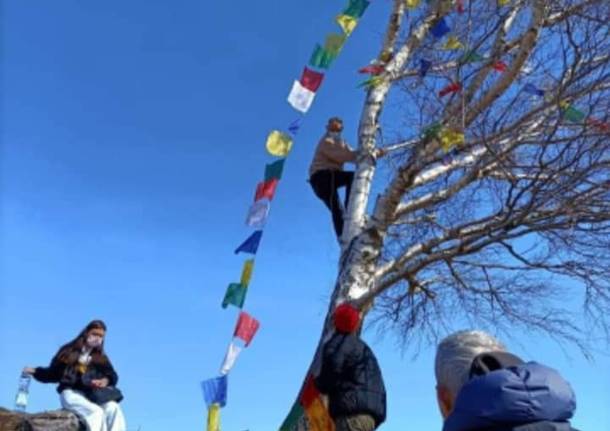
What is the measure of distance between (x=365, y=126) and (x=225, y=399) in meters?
2.73

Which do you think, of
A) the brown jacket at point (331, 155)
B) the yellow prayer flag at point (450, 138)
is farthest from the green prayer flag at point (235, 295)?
the yellow prayer flag at point (450, 138)

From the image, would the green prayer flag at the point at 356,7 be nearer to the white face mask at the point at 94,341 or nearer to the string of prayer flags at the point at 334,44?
the string of prayer flags at the point at 334,44

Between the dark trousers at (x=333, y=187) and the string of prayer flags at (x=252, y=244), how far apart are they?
2.44ft

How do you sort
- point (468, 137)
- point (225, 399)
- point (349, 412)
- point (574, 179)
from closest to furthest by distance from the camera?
point (349, 412), point (574, 179), point (225, 399), point (468, 137)

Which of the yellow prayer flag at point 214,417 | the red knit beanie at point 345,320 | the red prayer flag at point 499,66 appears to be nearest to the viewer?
the red knit beanie at point 345,320

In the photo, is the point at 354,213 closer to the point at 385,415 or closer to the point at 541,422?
the point at 385,415

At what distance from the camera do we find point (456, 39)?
5.54 metres

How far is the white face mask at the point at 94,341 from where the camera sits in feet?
16.5

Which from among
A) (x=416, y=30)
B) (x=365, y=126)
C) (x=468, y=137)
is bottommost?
(x=468, y=137)

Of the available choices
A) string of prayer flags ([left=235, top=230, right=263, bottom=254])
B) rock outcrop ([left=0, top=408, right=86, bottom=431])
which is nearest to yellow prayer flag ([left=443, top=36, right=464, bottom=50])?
string of prayer flags ([left=235, top=230, right=263, bottom=254])

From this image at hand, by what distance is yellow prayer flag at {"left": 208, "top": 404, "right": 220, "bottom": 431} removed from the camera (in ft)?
16.0

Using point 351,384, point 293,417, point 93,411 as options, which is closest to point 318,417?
point 293,417

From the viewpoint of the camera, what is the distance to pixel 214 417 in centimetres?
495

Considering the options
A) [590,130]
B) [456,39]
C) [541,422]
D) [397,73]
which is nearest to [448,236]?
[590,130]
